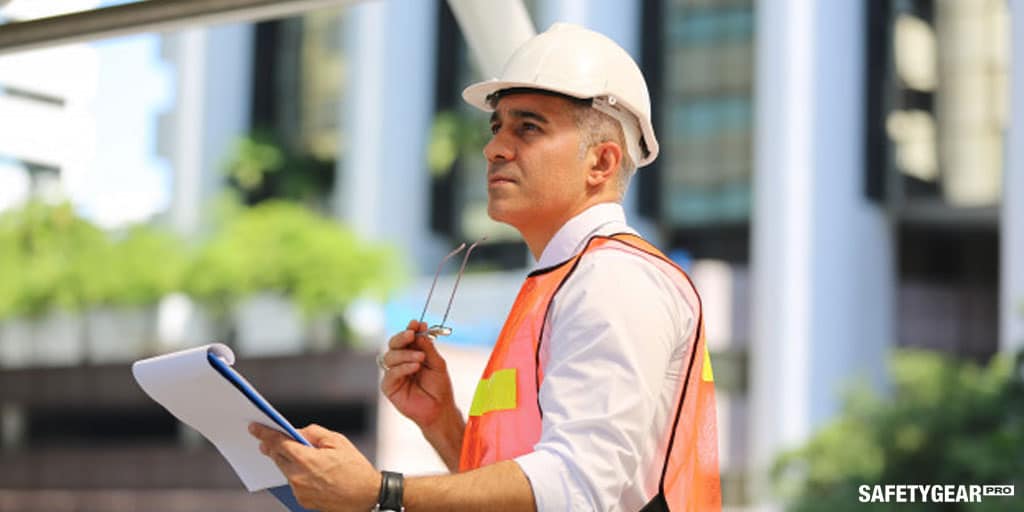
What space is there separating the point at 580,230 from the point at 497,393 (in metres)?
0.24

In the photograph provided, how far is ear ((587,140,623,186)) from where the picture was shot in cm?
211

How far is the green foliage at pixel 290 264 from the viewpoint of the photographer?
27.7 m

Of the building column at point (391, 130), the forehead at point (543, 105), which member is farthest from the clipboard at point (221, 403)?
the building column at point (391, 130)

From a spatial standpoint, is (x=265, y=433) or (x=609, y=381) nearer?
(x=609, y=381)

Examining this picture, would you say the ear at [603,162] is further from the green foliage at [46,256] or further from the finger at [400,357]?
the green foliage at [46,256]

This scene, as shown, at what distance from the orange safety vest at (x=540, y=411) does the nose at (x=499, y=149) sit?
16 cm

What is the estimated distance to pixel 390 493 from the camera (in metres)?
1.84

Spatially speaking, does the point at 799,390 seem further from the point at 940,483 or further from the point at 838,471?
the point at 940,483

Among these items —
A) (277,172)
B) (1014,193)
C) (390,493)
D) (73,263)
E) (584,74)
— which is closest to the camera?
(390,493)

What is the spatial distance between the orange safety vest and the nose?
0.54ft

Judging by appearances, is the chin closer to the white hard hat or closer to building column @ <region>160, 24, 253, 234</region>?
the white hard hat

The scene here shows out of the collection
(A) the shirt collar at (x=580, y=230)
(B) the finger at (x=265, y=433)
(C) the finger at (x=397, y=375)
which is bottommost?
(B) the finger at (x=265, y=433)

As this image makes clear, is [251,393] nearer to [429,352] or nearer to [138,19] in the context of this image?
[429,352]

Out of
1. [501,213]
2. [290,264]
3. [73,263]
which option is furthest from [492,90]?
[73,263]
